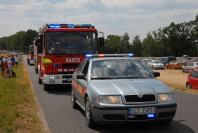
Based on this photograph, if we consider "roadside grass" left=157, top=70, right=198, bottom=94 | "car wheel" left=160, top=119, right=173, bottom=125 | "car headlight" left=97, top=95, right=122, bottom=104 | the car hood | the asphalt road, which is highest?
the car hood

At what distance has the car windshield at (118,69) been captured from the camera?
10780 millimetres

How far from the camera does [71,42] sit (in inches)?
785

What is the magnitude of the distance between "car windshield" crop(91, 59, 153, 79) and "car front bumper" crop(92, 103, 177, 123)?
141cm

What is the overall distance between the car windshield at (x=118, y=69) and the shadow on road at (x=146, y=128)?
112 centimetres

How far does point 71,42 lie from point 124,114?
11.0 metres

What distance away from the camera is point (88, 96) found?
10.3m

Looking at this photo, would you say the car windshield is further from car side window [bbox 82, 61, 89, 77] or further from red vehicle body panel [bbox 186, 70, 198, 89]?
red vehicle body panel [bbox 186, 70, 198, 89]

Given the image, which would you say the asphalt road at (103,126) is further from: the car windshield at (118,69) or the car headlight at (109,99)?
the car windshield at (118,69)

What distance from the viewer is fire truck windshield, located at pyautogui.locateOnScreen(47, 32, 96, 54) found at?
19.8 metres

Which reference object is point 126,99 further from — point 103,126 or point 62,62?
point 62,62

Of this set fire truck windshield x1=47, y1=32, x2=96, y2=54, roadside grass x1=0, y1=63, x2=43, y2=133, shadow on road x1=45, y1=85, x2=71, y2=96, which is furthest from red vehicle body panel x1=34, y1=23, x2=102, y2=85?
roadside grass x1=0, y1=63, x2=43, y2=133

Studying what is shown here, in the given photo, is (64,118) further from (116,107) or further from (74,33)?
(74,33)

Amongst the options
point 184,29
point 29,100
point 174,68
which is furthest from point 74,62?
point 184,29

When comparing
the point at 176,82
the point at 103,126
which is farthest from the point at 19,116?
the point at 176,82
